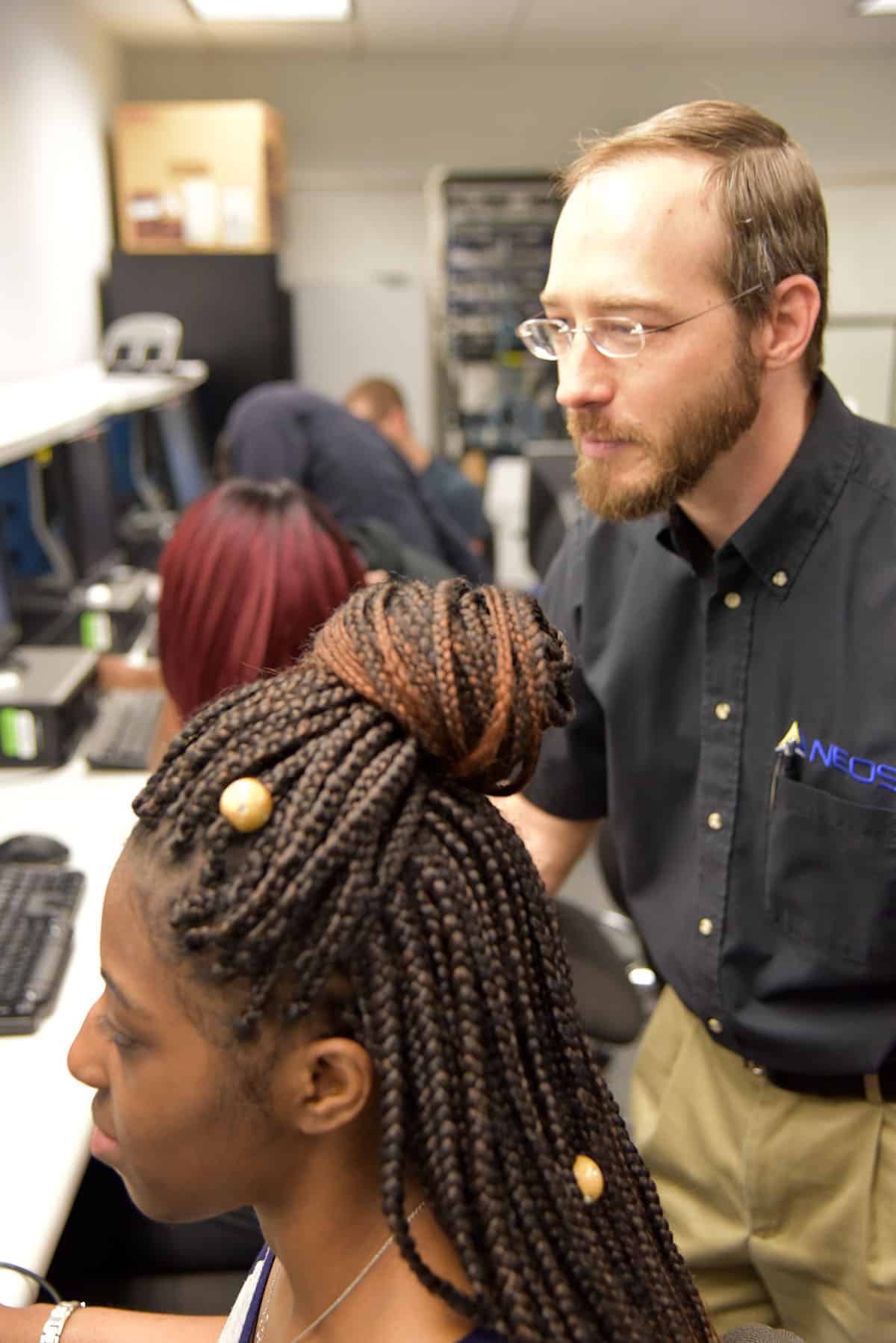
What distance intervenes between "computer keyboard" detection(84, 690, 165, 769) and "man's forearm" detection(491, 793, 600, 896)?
37.3 inches

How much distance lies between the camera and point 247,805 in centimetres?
62

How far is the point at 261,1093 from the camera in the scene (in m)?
0.65

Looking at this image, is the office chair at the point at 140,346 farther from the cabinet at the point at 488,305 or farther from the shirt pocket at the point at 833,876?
the shirt pocket at the point at 833,876

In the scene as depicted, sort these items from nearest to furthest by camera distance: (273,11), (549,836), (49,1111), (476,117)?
(49,1111), (549,836), (273,11), (476,117)

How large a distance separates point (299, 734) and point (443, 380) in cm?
552

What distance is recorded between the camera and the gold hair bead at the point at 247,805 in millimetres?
617

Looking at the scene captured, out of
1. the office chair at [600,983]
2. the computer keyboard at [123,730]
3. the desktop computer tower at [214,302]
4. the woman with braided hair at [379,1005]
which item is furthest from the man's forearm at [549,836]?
the desktop computer tower at [214,302]

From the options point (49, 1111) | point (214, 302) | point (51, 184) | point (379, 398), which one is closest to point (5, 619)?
point (49, 1111)

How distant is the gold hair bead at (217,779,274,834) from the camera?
0.62m

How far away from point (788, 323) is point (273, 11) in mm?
4154

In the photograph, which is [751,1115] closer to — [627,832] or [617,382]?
[627,832]

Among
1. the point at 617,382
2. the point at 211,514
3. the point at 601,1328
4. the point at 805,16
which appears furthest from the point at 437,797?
the point at 805,16

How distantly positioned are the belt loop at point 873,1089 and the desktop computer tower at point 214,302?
162 inches

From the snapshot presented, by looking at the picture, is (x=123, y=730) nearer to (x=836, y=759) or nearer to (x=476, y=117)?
(x=836, y=759)
